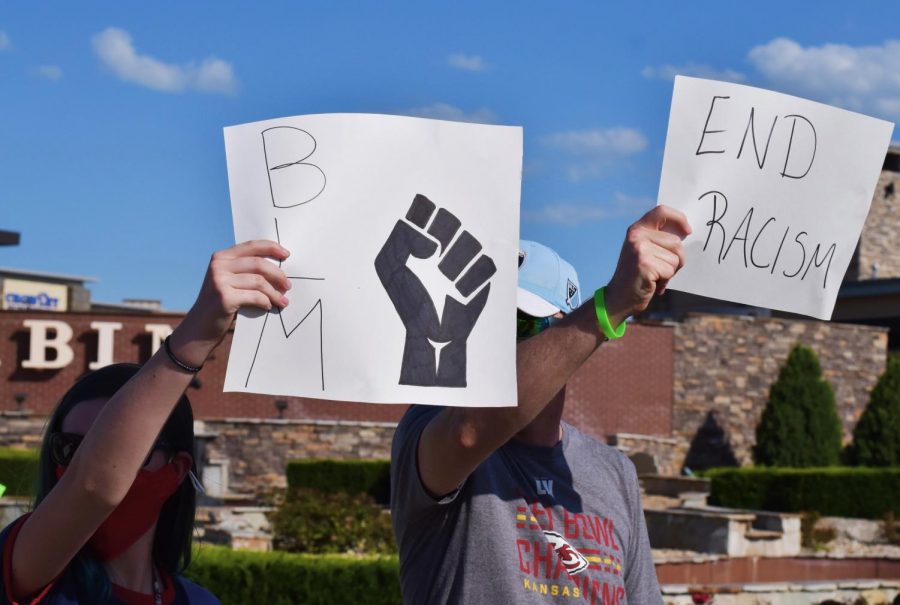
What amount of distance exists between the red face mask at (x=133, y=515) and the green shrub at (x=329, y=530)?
10718 millimetres

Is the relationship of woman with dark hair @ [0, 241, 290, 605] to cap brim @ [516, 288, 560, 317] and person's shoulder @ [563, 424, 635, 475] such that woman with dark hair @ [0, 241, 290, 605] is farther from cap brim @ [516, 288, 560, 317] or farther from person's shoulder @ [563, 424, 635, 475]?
person's shoulder @ [563, 424, 635, 475]

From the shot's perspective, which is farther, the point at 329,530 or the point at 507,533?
the point at 329,530

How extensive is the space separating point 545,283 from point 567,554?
2.02 ft

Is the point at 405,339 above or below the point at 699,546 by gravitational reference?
above

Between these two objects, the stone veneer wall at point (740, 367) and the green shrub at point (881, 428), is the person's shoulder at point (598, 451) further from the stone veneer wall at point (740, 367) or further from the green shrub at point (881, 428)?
the green shrub at point (881, 428)

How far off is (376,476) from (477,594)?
20.3 m

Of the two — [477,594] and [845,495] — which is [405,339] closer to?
[477,594]

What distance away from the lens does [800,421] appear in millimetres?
29328

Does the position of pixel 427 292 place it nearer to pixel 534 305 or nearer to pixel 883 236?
pixel 534 305

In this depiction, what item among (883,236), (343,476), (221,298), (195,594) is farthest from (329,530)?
(883,236)

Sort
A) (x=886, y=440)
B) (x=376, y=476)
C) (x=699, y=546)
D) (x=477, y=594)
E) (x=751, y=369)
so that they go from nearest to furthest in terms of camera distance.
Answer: (x=477, y=594) → (x=699, y=546) → (x=376, y=476) → (x=886, y=440) → (x=751, y=369)

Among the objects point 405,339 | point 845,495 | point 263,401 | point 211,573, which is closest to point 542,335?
point 405,339

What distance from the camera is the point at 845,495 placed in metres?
24.0

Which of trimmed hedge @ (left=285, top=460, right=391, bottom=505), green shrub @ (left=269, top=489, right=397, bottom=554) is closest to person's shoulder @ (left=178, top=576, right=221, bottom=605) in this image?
green shrub @ (left=269, top=489, right=397, bottom=554)
